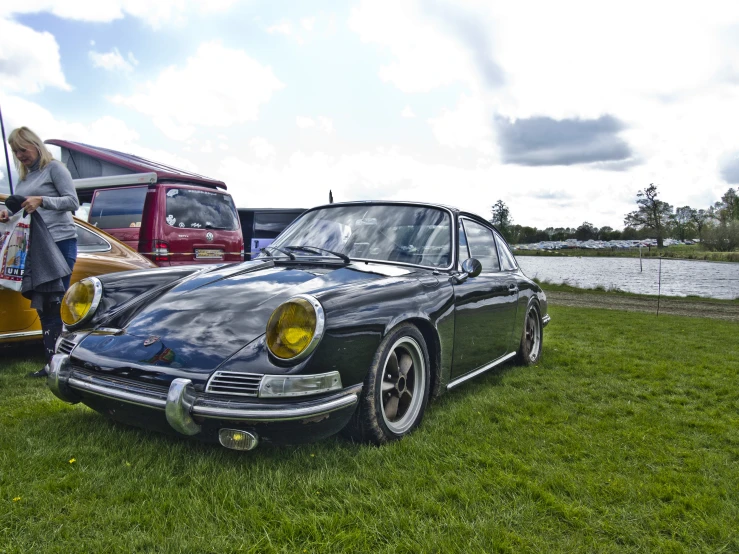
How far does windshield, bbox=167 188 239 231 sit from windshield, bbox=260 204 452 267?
4.10 meters

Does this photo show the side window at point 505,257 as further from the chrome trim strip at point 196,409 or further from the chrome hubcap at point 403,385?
the chrome trim strip at point 196,409

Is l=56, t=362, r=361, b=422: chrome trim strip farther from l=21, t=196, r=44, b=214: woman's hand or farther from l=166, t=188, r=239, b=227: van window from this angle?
l=166, t=188, r=239, b=227: van window

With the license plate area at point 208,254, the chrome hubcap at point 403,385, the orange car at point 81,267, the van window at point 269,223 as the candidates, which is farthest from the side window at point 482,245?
the van window at point 269,223

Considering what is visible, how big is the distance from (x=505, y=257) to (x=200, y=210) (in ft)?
15.5

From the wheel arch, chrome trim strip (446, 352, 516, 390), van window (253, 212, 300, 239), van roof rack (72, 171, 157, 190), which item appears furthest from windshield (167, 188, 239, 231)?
van window (253, 212, 300, 239)

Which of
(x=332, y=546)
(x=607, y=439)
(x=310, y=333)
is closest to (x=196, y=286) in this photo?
(x=310, y=333)

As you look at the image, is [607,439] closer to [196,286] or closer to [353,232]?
[353,232]

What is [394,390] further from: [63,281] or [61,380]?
[63,281]

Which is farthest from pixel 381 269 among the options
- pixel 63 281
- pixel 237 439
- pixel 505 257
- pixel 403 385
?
pixel 63 281

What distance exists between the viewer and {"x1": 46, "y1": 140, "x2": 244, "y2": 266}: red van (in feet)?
24.1

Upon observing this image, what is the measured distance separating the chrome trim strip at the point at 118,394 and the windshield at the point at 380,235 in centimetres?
154

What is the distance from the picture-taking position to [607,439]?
306cm

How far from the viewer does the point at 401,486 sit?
7.64 ft

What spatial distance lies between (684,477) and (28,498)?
9.40 ft
